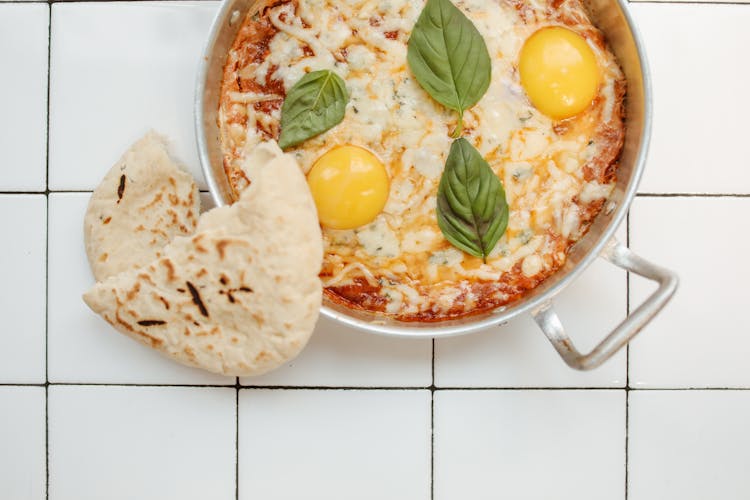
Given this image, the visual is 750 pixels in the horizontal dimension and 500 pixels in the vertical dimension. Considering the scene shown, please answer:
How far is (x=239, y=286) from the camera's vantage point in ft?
4.86

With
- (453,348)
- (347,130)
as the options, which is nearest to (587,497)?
(453,348)

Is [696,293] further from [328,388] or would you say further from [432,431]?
[328,388]

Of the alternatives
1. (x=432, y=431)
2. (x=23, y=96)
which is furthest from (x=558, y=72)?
(x=23, y=96)

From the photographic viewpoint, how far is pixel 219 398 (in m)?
1.84

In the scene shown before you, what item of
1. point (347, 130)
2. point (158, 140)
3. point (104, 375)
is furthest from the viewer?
point (104, 375)

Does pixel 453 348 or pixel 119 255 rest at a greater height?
pixel 119 255

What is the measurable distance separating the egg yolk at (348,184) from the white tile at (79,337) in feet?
1.79

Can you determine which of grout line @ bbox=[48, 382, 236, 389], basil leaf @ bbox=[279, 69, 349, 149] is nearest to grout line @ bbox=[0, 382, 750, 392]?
grout line @ bbox=[48, 382, 236, 389]

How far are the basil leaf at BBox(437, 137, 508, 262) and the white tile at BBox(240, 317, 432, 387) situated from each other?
35 centimetres

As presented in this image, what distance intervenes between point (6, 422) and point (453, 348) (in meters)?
1.12

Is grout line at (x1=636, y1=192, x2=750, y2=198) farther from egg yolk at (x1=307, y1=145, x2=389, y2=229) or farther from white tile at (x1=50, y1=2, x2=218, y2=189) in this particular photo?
white tile at (x1=50, y1=2, x2=218, y2=189)

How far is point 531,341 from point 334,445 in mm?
540

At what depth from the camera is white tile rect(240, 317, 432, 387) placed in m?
1.81

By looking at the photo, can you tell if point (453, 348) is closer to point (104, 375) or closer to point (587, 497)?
point (587, 497)
